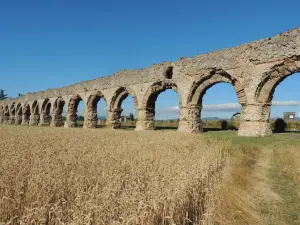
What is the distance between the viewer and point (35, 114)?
131 ft

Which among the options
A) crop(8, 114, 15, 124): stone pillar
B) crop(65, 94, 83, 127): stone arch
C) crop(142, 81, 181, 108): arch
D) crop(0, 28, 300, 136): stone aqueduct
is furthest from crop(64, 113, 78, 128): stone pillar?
crop(8, 114, 15, 124): stone pillar

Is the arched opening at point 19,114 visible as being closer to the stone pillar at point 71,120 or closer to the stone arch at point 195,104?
the stone pillar at point 71,120

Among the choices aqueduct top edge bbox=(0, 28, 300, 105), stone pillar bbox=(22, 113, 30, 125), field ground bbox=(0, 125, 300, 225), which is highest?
aqueduct top edge bbox=(0, 28, 300, 105)

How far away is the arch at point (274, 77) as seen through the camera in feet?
43.9

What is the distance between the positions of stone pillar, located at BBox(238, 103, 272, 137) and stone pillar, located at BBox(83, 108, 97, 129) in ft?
54.7

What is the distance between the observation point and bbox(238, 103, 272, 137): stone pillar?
1430cm

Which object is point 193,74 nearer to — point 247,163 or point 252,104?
point 252,104

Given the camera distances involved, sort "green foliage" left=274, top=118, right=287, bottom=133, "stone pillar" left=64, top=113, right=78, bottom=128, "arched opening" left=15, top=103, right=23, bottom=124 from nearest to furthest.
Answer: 1. "green foliage" left=274, top=118, right=287, bottom=133
2. "stone pillar" left=64, top=113, right=78, bottom=128
3. "arched opening" left=15, top=103, right=23, bottom=124

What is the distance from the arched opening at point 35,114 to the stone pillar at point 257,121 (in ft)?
108

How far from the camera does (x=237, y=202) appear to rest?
403 centimetres

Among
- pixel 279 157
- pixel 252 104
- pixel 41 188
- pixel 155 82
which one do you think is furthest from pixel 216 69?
pixel 41 188

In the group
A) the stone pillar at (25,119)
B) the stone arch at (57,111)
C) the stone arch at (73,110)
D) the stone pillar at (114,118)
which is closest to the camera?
the stone pillar at (114,118)

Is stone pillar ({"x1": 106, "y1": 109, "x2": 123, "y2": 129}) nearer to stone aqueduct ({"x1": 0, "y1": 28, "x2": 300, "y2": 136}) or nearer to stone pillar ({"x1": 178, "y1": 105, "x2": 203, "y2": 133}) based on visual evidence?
stone aqueduct ({"x1": 0, "y1": 28, "x2": 300, "y2": 136})

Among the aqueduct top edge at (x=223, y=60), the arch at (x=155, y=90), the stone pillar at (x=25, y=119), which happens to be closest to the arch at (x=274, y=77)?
the aqueduct top edge at (x=223, y=60)
